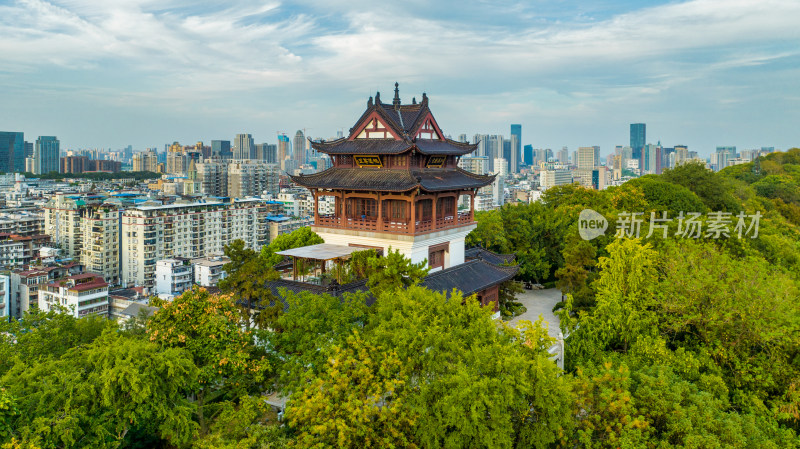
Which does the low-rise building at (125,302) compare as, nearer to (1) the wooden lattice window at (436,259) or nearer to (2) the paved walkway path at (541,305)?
(1) the wooden lattice window at (436,259)

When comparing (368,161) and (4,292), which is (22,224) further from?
(368,161)

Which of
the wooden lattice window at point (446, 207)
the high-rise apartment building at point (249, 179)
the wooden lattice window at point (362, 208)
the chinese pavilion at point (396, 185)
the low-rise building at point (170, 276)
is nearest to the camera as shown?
the chinese pavilion at point (396, 185)

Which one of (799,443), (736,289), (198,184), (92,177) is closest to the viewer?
(799,443)

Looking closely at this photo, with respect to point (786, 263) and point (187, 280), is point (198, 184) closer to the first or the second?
point (187, 280)

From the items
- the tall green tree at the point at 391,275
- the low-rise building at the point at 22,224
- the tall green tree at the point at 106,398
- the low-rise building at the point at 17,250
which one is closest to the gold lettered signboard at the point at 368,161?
the tall green tree at the point at 391,275

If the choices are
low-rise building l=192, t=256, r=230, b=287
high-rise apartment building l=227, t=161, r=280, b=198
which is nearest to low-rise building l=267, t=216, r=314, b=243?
low-rise building l=192, t=256, r=230, b=287

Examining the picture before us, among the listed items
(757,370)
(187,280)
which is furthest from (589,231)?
(187,280)

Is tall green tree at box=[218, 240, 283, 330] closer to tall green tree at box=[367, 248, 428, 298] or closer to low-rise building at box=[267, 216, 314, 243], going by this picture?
tall green tree at box=[367, 248, 428, 298]
